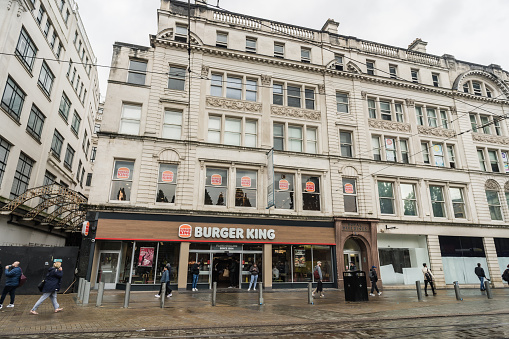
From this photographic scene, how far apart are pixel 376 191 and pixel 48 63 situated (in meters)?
28.7

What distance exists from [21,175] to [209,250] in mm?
15620

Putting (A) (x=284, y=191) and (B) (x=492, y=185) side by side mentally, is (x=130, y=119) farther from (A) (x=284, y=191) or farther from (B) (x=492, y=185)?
(B) (x=492, y=185)

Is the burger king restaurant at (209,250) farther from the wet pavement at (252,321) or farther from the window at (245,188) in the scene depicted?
the wet pavement at (252,321)

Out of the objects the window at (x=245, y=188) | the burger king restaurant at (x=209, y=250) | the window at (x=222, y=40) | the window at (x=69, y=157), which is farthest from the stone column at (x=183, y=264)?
Answer: the window at (x=69, y=157)

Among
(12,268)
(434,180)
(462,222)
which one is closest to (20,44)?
(12,268)

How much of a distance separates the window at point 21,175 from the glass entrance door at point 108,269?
9174 mm

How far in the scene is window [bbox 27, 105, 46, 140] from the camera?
23836 millimetres

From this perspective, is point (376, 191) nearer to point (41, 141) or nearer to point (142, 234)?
point (142, 234)

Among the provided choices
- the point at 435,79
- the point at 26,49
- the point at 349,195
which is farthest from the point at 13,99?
the point at 435,79

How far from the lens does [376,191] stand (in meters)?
23.8

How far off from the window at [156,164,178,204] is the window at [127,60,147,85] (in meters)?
6.38

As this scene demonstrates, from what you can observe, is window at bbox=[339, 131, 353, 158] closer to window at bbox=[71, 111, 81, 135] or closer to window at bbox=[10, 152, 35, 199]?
window at bbox=[10, 152, 35, 199]

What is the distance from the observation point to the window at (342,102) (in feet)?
83.3

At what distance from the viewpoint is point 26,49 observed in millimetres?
22297
